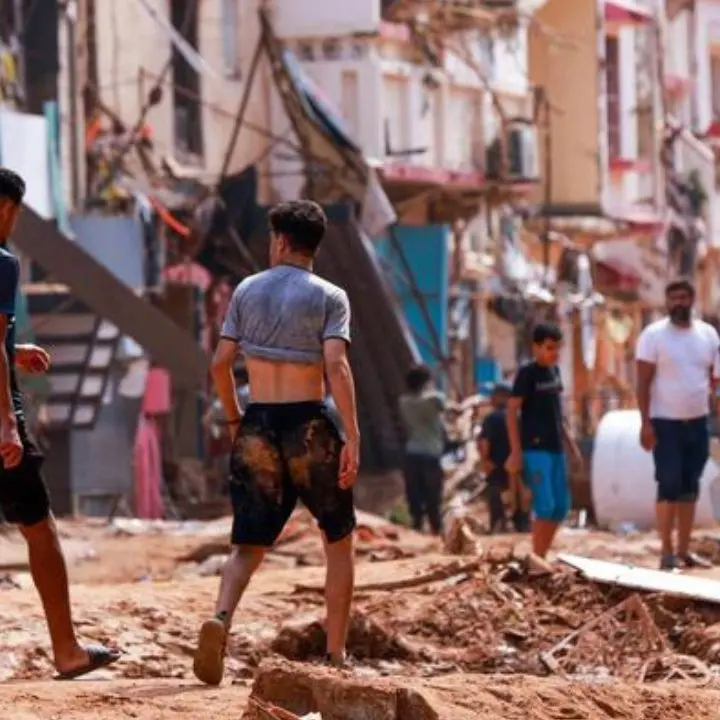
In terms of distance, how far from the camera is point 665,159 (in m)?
55.0

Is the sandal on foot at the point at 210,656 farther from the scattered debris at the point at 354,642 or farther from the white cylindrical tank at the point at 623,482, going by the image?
the white cylindrical tank at the point at 623,482

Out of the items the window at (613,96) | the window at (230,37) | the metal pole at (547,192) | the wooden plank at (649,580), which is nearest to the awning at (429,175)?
the window at (230,37)

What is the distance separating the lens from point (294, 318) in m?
11.1

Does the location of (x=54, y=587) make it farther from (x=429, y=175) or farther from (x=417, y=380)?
(x=429, y=175)

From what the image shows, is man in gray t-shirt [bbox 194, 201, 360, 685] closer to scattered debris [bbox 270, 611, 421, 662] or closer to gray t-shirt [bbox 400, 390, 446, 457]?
scattered debris [bbox 270, 611, 421, 662]

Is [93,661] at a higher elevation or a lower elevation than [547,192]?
lower

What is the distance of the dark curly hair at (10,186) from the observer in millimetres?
10477

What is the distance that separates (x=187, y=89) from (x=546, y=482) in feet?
62.6

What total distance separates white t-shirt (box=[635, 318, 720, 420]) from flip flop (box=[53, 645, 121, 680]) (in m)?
6.29

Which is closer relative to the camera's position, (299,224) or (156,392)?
(299,224)

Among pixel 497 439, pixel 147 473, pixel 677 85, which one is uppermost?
pixel 677 85

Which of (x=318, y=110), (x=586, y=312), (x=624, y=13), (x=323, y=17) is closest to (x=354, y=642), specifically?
(x=318, y=110)

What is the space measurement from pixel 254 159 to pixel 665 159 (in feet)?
64.1

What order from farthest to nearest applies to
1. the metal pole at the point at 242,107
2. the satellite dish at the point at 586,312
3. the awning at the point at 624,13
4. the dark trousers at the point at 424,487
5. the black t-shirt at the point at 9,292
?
1. the awning at the point at 624,13
2. the satellite dish at the point at 586,312
3. the metal pole at the point at 242,107
4. the dark trousers at the point at 424,487
5. the black t-shirt at the point at 9,292
